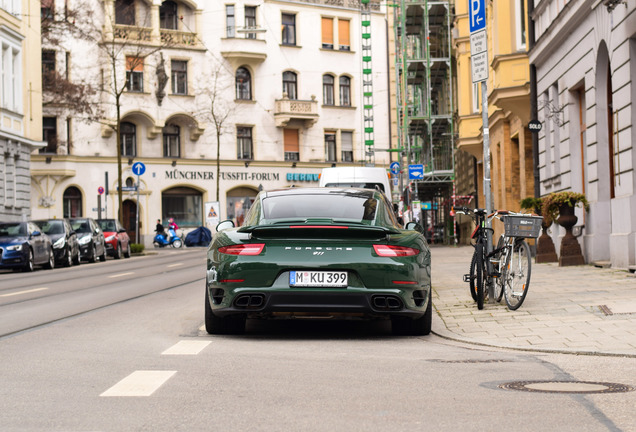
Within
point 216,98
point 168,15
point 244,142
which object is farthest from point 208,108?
point 168,15

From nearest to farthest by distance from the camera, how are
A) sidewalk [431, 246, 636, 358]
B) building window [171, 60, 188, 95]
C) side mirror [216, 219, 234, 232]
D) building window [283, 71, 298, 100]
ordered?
1. sidewalk [431, 246, 636, 358]
2. side mirror [216, 219, 234, 232]
3. building window [171, 60, 188, 95]
4. building window [283, 71, 298, 100]

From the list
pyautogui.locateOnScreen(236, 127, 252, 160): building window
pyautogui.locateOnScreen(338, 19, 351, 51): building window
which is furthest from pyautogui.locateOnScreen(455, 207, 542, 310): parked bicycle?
pyautogui.locateOnScreen(338, 19, 351, 51): building window

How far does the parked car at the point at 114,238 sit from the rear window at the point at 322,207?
102 ft

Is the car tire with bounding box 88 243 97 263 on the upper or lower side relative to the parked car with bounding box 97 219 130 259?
lower

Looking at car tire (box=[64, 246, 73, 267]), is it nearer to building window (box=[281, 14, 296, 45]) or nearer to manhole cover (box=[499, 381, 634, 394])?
manhole cover (box=[499, 381, 634, 394])

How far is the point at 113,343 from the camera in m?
9.48

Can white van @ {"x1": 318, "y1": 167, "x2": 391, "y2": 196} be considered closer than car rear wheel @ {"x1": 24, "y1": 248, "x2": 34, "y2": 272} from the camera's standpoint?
Yes

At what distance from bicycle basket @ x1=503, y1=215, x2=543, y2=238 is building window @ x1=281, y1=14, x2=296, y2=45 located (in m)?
57.3

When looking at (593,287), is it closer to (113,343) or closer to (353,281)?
(353,281)

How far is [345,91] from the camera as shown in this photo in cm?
7050

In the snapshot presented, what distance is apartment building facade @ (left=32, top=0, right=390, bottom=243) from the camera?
199 feet

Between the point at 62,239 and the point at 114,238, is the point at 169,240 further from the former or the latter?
the point at 62,239

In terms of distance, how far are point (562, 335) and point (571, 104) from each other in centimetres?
1356

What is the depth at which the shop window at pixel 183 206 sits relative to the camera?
6338 centimetres
